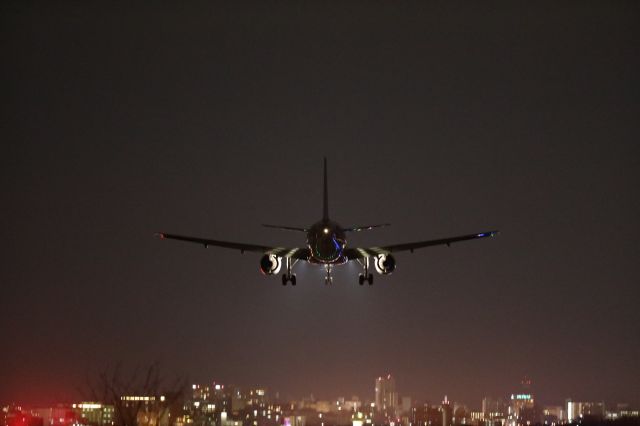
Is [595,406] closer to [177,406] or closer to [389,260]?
[177,406]

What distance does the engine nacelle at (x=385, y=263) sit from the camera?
76.4 m

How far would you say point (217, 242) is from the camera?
249 ft

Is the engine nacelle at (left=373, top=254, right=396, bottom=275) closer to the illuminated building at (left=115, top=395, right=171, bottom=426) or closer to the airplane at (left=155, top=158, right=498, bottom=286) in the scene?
the airplane at (left=155, top=158, right=498, bottom=286)

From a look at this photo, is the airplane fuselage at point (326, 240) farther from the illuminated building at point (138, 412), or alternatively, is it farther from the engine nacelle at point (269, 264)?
the illuminated building at point (138, 412)

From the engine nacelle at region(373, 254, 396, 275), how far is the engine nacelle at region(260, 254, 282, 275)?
321 inches

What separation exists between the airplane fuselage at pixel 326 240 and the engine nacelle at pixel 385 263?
899 cm

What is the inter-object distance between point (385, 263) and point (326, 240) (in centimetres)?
1110

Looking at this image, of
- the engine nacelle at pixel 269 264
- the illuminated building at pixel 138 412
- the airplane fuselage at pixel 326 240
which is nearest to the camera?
the airplane fuselage at pixel 326 240

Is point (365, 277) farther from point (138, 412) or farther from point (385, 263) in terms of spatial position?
point (138, 412)

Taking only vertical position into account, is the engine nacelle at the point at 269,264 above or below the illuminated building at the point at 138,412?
above

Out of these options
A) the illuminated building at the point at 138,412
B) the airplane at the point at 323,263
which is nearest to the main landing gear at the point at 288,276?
the airplane at the point at 323,263

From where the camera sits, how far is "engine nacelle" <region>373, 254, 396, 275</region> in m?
76.4

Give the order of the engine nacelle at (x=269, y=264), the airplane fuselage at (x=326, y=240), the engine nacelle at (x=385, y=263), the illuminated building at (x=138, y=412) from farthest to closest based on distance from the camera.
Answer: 1. the engine nacelle at (x=385, y=263)
2. the engine nacelle at (x=269, y=264)
3. the illuminated building at (x=138, y=412)
4. the airplane fuselage at (x=326, y=240)

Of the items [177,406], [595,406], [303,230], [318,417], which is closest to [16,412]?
[177,406]
